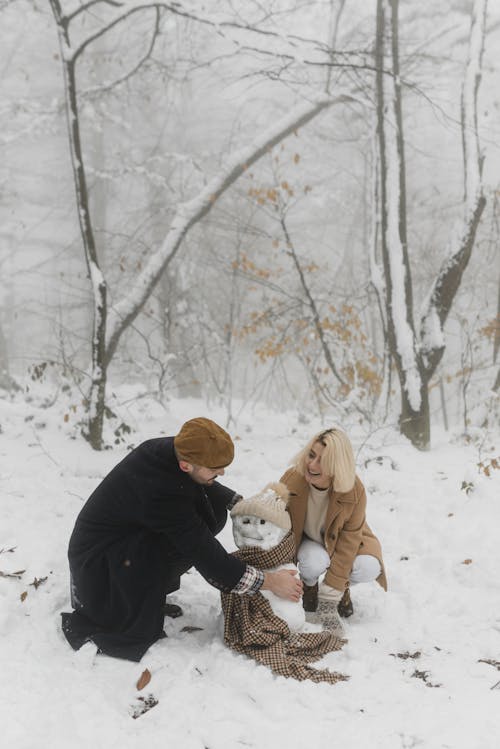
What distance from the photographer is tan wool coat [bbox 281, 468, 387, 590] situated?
285 cm

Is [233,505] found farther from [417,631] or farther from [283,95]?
[283,95]

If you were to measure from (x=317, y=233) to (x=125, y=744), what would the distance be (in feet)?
69.6

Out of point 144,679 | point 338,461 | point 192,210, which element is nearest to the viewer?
point 144,679

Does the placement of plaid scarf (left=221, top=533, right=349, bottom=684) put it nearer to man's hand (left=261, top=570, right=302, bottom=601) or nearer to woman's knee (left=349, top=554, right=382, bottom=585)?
man's hand (left=261, top=570, right=302, bottom=601)

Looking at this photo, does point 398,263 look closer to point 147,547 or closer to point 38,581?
point 147,547

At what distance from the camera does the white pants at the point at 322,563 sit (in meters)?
2.93

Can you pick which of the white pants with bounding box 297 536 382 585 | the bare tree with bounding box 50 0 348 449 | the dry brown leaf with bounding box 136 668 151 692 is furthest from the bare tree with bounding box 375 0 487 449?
the dry brown leaf with bounding box 136 668 151 692

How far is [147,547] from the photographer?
8.43ft

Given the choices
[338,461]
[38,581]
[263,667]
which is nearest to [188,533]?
[263,667]

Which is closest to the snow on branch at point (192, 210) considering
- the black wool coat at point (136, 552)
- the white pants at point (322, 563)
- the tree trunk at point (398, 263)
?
the tree trunk at point (398, 263)

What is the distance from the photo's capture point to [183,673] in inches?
95.7

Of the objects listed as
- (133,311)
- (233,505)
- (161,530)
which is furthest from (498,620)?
(133,311)

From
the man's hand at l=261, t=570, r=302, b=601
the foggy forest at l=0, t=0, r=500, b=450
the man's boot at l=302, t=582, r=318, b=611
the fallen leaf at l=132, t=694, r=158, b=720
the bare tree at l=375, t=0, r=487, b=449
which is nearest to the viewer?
the fallen leaf at l=132, t=694, r=158, b=720

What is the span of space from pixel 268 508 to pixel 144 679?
3.00ft
